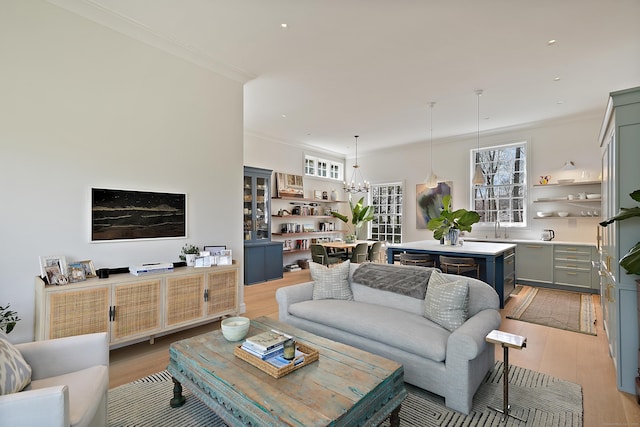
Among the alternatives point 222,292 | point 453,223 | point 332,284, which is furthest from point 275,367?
point 453,223

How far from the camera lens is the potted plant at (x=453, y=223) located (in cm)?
488

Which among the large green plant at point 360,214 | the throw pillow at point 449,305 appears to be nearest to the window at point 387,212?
the large green plant at point 360,214

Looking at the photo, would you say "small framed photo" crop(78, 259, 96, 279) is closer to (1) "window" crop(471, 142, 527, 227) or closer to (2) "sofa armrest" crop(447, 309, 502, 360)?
(2) "sofa armrest" crop(447, 309, 502, 360)

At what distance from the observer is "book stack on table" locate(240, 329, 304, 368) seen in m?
1.83

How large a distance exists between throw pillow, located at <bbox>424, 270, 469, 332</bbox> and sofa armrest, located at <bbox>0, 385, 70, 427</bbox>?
2.43 m

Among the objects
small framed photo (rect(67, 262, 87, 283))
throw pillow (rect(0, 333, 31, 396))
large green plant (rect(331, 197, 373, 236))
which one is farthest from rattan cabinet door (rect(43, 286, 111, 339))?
large green plant (rect(331, 197, 373, 236))

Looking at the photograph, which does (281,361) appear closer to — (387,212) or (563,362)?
(563,362)

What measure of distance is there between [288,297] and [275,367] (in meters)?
1.52

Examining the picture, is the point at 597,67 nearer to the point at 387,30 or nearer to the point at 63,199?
the point at 387,30

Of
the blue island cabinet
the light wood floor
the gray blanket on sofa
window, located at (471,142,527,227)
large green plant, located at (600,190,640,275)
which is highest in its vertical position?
window, located at (471,142,527,227)

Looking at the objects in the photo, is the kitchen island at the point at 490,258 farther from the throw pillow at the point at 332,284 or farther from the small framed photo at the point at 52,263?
the small framed photo at the point at 52,263

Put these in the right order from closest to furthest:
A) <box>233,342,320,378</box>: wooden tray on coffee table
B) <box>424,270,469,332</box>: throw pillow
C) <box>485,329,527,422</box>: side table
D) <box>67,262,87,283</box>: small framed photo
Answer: <box>233,342,320,378</box>: wooden tray on coffee table < <box>485,329,527,422</box>: side table < <box>424,270,469,332</box>: throw pillow < <box>67,262,87,283</box>: small framed photo

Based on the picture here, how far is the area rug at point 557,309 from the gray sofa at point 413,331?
2.06 m

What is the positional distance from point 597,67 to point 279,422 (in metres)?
5.40
